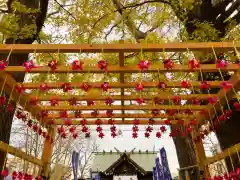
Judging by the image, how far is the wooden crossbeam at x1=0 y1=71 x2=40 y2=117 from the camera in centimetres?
354

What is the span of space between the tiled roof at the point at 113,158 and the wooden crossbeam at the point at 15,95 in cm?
976

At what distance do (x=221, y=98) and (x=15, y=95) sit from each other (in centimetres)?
360

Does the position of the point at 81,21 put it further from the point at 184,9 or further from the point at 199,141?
the point at 199,141

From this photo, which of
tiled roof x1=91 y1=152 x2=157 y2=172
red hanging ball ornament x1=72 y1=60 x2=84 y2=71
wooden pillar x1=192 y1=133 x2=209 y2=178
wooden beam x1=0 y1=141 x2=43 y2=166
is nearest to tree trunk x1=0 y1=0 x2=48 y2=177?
wooden beam x1=0 y1=141 x2=43 y2=166

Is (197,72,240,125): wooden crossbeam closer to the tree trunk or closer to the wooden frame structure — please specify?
the wooden frame structure

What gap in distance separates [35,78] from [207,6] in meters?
4.35

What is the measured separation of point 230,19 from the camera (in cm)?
505

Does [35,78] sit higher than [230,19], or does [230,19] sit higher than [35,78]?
[230,19]

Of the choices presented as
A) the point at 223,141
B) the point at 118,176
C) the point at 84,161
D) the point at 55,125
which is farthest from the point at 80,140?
the point at 223,141

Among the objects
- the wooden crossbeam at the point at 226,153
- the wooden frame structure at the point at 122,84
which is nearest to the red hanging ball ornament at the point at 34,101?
the wooden frame structure at the point at 122,84

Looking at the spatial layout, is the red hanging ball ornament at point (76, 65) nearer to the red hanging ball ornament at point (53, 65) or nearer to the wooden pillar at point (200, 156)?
the red hanging ball ornament at point (53, 65)

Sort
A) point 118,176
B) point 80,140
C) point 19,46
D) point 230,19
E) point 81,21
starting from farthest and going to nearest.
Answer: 1. point 80,140
2. point 118,176
3. point 81,21
4. point 230,19
5. point 19,46

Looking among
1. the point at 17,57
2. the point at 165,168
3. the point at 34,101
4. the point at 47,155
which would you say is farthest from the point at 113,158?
the point at 17,57

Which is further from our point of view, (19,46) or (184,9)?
(184,9)
